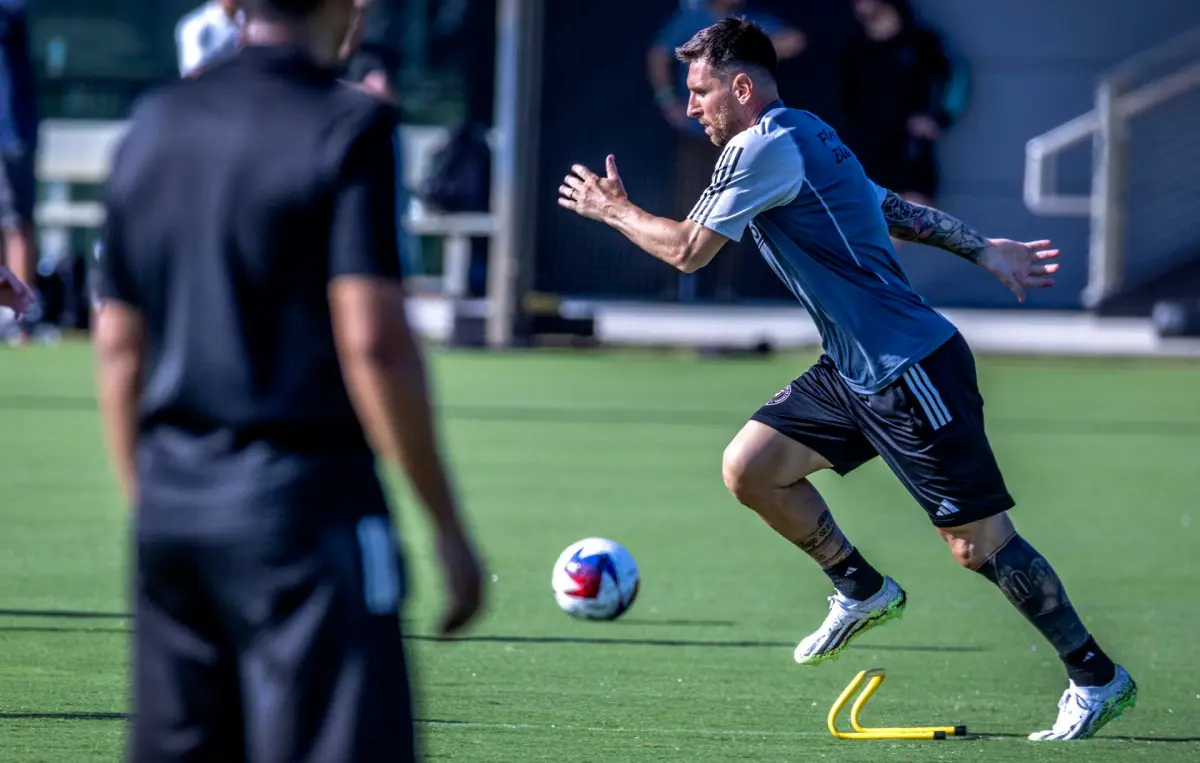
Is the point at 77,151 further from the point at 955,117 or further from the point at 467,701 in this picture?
the point at 467,701

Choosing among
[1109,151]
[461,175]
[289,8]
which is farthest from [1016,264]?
[461,175]

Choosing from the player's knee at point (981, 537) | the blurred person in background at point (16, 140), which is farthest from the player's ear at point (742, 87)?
the blurred person in background at point (16, 140)

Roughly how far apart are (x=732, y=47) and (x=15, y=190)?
239 inches

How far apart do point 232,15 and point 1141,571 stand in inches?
182

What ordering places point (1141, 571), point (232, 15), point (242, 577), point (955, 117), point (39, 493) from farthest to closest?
point (955, 117) < point (39, 493) < point (1141, 571) < point (232, 15) < point (242, 577)

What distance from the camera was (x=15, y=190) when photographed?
36.0 ft

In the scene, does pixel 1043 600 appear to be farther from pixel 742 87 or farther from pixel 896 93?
pixel 896 93

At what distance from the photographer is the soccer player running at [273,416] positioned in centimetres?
310

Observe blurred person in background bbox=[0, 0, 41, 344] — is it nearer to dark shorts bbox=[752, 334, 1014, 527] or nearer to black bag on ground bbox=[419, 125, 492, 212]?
dark shorts bbox=[752, 334, 1014, 527]

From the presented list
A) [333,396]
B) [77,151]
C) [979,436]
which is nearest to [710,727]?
[979,436]

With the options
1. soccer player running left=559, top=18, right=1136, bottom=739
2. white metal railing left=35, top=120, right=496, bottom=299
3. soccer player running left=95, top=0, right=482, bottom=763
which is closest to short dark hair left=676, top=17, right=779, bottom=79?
soccer player running left=559, top=18, right=1136, bottom=739

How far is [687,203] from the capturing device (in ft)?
79.3

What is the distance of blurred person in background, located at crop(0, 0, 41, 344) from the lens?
10.2 metres

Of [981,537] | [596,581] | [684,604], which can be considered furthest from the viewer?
[684,604]
